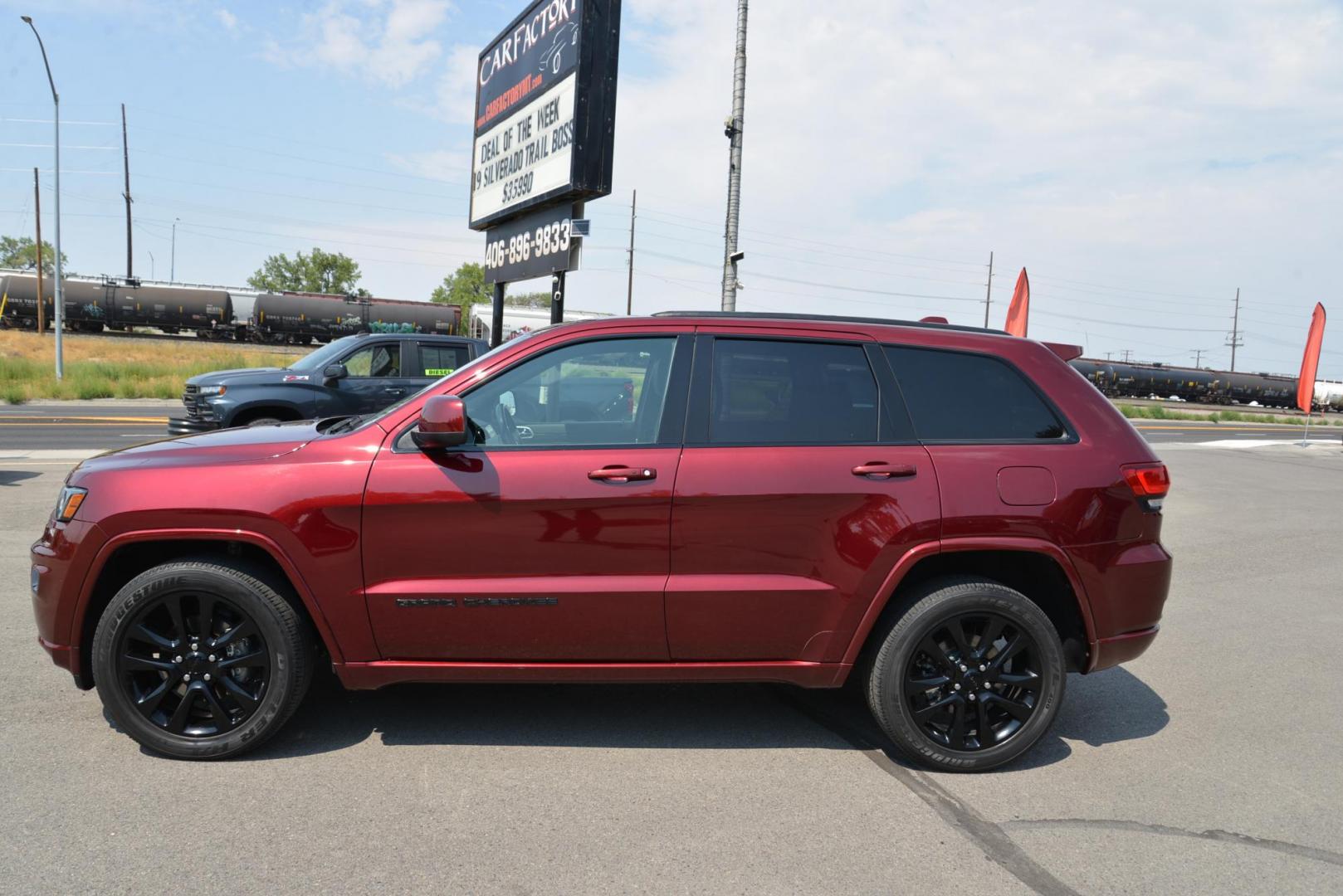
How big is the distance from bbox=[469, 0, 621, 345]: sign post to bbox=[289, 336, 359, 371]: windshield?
1.89m

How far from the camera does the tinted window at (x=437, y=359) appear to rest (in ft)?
39.8

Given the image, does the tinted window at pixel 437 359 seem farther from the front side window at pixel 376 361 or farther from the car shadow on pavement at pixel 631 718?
the car shadow on pavement at pixel 631 718

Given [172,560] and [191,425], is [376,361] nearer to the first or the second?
[191,425]

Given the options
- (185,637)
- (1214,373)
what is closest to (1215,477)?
(185,637)

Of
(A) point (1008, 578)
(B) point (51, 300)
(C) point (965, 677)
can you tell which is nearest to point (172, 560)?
(C) point (965, 677)

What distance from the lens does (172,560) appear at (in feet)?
12.8

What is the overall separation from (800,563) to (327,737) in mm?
2151

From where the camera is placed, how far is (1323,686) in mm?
5281

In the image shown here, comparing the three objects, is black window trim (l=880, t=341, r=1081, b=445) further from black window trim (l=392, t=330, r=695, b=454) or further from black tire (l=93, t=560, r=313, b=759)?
black tire (l=93, t=560, r=313, b=759)

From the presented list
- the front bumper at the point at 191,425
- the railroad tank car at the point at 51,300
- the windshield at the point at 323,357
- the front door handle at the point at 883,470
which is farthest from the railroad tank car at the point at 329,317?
the front door handle at the point at 883,470

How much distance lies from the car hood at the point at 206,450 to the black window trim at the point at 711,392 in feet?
5.26

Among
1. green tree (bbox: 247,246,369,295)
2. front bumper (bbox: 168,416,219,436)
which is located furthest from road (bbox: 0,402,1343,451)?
green tree (bbox: 247,246,369,295)

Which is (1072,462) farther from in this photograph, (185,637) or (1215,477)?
(1215,477)

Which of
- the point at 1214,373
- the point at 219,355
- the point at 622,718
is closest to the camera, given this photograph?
the point at 622,718
